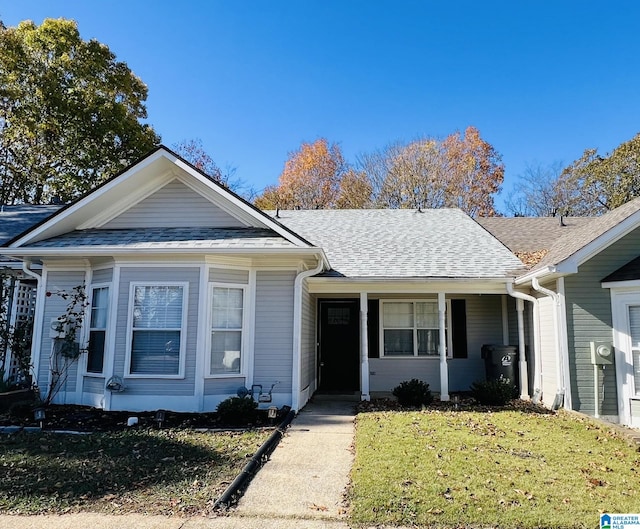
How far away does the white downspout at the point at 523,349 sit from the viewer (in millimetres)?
9328

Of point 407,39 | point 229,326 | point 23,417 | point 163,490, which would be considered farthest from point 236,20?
point 163,490

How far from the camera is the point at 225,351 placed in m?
8.22

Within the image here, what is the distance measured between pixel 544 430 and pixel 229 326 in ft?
17.9

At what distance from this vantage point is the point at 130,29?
43.0 ft

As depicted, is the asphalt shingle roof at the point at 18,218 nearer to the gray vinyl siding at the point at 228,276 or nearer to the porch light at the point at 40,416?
the porch light at the point at 40,416

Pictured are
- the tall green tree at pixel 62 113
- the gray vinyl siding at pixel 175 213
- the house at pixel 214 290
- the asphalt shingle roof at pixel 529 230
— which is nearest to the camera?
the house at pixel 214 290

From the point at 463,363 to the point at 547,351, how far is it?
2.51 metres

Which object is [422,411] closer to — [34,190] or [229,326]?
[229,326]

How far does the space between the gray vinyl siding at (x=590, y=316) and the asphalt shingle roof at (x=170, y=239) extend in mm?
5245

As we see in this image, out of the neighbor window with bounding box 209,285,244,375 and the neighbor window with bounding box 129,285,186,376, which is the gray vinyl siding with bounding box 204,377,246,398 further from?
the neighbor window with bounding box 129,285,186,376

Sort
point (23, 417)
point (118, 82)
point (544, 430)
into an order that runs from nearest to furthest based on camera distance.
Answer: point (544, 430), point (23, 417), point (118, 82)

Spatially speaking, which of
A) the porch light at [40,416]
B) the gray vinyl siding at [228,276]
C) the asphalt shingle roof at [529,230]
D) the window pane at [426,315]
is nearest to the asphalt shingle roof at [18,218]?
the porch light at [40,416]

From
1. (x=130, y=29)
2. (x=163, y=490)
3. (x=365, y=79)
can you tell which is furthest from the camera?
(x=365, y=79)

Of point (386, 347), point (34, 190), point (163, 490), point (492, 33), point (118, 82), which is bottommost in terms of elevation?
point (163, 490)
